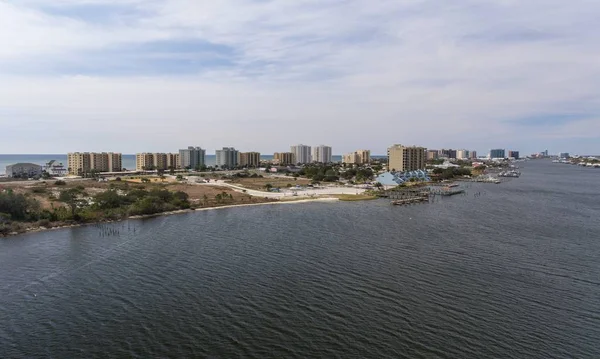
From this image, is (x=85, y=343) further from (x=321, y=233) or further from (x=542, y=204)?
(x=542, y=204)

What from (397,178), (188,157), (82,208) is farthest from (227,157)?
(82,208)

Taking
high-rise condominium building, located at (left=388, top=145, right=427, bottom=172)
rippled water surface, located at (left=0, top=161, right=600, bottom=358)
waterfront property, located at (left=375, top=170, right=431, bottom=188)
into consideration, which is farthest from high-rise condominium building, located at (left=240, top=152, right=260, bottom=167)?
rippled water surface, located at (left=0, top=161, right=600, bottom=358)

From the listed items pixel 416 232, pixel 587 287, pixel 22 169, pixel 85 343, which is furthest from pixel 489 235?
pixel 22 169

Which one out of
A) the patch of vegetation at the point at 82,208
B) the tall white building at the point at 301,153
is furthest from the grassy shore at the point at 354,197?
the tall white building at the point at 301,153

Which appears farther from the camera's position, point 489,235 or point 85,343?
point 489,235

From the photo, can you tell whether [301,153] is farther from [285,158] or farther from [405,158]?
[405,158]

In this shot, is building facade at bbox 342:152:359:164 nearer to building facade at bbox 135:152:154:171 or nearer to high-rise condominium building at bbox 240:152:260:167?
high-rise condominium building at bbox 240:152:260:167

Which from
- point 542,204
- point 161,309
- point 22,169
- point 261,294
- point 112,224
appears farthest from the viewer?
point 22,169
